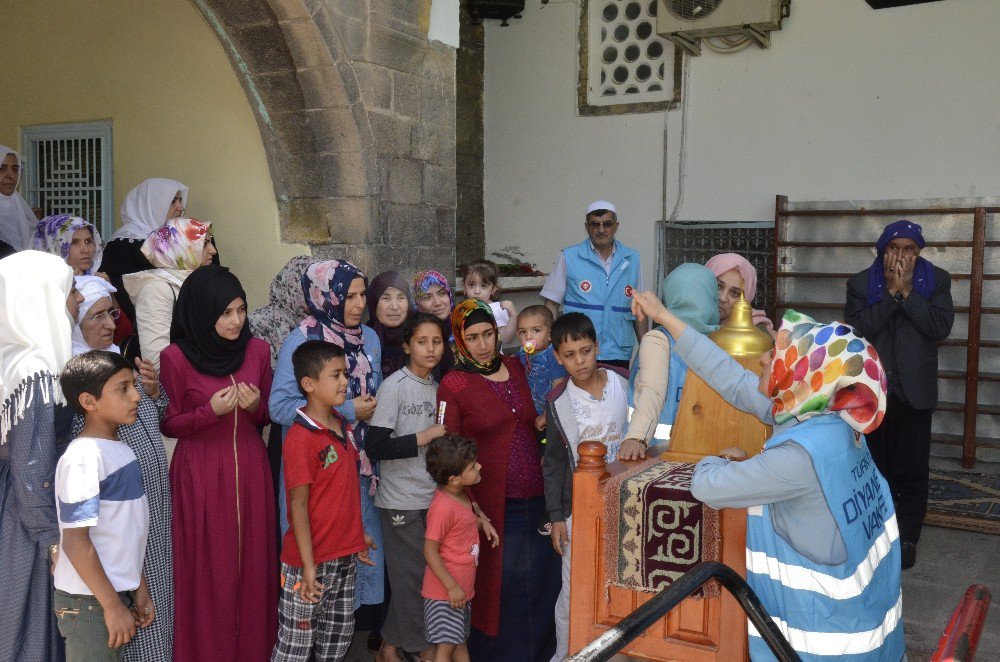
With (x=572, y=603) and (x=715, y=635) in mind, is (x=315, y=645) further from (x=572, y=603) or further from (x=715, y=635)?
(x=715, y=635)

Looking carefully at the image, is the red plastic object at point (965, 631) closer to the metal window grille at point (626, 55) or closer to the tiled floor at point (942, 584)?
the tiled floor at point (942, 584)

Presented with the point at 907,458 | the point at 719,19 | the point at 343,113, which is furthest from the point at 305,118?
the point at 719,19

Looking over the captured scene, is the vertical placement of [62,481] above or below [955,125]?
below

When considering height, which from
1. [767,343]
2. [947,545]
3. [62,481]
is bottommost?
[947,545]

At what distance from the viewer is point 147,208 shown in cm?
442

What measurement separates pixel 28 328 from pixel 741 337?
6.39ft

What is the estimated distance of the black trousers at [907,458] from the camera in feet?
13.8

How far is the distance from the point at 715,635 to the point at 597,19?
19.6ft

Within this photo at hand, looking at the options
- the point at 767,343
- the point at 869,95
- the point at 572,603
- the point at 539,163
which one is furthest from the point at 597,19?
the point at 572,603

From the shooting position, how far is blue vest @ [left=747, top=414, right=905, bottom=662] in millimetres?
2066

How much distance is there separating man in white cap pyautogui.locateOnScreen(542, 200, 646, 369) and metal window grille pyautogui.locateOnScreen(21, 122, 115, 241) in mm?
2647

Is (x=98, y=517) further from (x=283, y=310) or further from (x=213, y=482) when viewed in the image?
(x=283, y=310)

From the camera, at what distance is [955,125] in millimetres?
6191

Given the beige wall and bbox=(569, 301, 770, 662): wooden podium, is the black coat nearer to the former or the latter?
bbox=(569, 301, 770, 662): wooden podium
